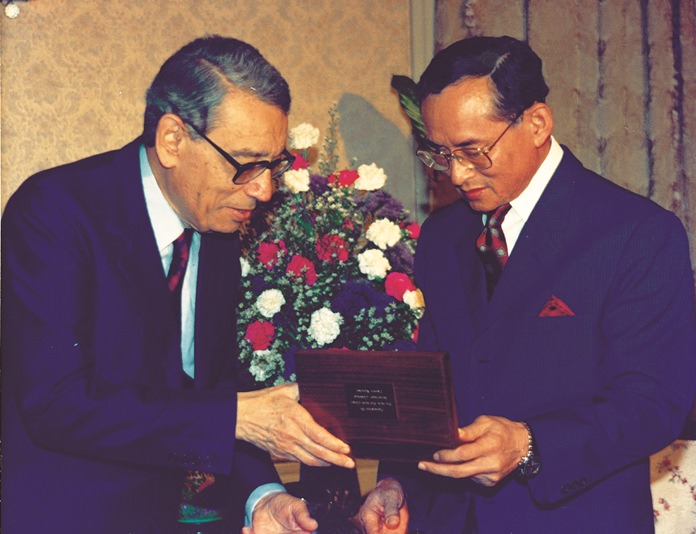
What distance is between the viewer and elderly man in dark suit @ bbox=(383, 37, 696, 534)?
2328 mm

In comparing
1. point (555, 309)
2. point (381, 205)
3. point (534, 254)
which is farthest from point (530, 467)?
point (381, 205)

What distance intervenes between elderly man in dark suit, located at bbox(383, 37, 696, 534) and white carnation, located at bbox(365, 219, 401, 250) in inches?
19.4

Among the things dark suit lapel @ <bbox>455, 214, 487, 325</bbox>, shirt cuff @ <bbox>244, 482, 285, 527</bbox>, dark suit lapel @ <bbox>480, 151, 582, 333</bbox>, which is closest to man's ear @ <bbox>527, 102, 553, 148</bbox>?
dark suit lapel @ <bbox>480, 151, 582, 333</bbox>

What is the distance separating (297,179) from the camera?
329 centimetres

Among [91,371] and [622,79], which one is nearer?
[91,371]

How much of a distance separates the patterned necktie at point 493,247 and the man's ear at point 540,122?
0.70 feet

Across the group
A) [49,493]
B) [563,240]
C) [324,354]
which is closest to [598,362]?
[563,240]

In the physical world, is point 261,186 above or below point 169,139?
below

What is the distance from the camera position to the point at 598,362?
8.00ft

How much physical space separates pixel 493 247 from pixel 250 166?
0.75 metres

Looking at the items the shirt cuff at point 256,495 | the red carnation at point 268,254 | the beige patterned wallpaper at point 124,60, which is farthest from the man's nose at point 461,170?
the beige patterned wallpaper at point 124,60

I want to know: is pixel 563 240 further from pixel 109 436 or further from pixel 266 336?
pixel 109 436

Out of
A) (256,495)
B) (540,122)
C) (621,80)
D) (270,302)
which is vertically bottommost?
(256,495)

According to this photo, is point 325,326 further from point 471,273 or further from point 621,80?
point 621,80
